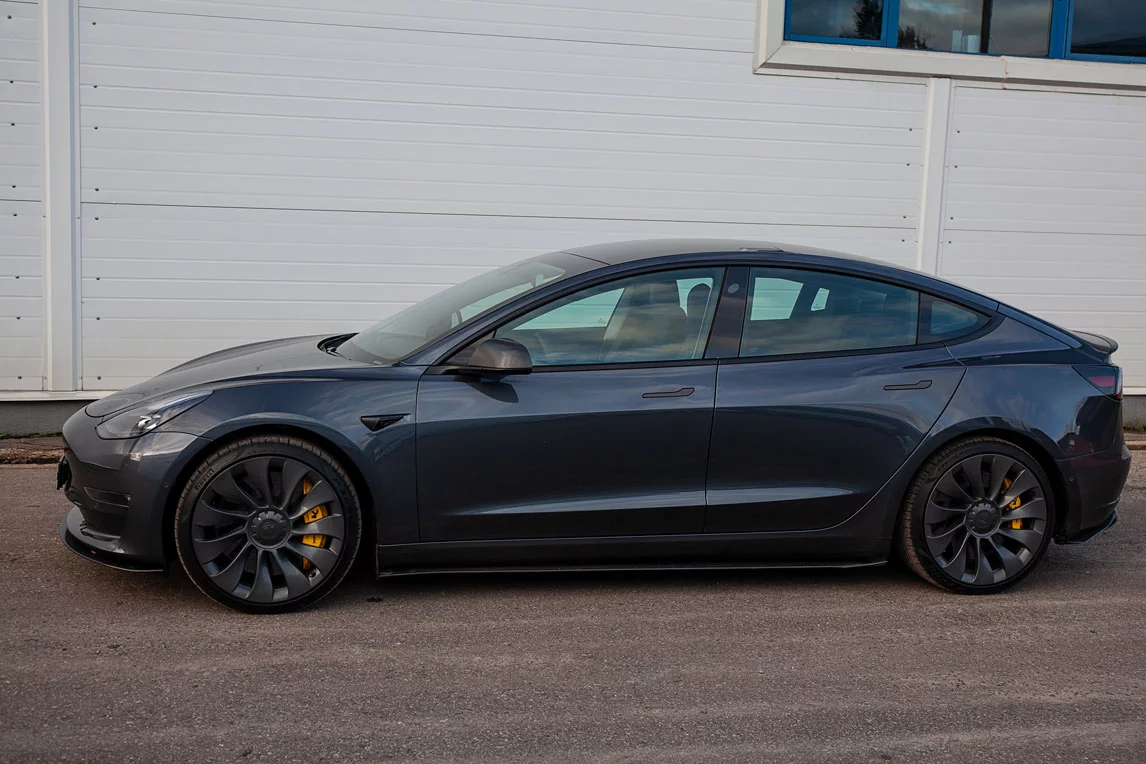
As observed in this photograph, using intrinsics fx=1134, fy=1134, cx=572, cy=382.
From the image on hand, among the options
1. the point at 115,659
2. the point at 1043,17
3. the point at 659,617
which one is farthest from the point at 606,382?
the point at 1043,17

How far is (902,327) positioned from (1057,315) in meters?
5.27

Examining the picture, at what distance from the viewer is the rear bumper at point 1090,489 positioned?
16.9ft

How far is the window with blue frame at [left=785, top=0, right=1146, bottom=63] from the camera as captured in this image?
30.4 feet

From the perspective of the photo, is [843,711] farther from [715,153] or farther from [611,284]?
[715,153]

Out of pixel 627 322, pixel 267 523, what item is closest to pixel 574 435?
pixel 627 322

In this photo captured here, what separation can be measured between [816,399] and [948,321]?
0.81 metres

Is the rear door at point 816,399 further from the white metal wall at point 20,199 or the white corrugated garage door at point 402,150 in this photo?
the white metal wall at point 20,199

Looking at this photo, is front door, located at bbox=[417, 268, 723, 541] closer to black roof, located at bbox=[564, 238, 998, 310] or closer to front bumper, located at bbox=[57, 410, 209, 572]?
black roof, located at bbox=[564, 238, 998, 310]

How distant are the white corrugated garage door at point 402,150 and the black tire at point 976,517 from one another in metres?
4.33

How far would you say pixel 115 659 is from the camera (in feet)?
13.5

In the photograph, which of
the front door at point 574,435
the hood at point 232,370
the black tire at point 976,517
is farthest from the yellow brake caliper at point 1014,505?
the hood at point 232,370

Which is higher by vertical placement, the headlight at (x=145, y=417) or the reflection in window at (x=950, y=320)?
the reflection in window at (x=950, y=320)

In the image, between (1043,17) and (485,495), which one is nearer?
(485,495)

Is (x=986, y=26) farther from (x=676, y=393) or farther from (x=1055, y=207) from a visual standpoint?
(x=676, y=393)
